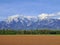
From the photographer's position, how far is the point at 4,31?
55.7 m

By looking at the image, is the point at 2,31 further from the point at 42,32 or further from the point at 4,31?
the point at 42,32

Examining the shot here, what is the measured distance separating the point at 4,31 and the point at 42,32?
10.2 metres

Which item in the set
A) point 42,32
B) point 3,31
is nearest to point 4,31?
point 3,31

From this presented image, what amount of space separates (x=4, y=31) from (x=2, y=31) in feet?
1.92

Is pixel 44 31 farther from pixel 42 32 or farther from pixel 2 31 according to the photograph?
pixel 2 31

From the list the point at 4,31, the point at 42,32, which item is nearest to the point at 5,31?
the point at 4,31

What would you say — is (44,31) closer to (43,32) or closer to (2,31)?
(43,32)

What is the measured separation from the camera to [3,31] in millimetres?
55812

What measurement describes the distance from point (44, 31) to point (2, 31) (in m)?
11.6

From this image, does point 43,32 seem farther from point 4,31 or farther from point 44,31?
point 4,31

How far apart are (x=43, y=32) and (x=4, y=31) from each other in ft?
34.6

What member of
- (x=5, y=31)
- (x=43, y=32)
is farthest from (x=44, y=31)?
(x=5, y=31)

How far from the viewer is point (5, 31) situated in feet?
185

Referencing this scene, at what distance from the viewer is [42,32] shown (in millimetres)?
57188
